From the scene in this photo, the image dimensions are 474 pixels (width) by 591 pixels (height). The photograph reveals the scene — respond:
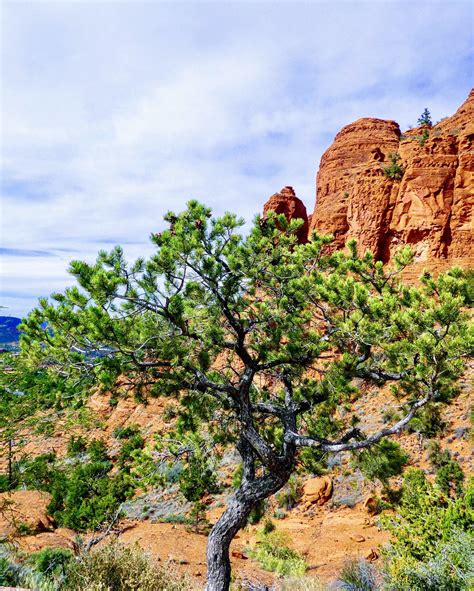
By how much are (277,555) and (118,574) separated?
7.51 m

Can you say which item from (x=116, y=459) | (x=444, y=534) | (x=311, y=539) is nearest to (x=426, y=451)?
(x=311, y=539)

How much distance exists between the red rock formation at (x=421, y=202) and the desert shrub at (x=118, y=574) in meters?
24.6

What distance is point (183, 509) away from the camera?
1992 cm

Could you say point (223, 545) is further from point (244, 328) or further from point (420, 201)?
point (420, 201)

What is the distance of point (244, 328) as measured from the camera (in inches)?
253

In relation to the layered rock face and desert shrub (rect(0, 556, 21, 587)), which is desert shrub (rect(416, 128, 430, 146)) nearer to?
the layered rock face

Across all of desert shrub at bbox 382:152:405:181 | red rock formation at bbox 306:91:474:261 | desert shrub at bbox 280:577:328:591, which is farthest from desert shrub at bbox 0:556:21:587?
desert shrub at bbox 382:152:405:181

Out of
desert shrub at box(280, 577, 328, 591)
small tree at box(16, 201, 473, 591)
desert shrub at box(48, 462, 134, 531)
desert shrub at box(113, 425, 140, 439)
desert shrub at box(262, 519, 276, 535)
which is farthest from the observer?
desert shrub at box(113, 425, 140, 439)

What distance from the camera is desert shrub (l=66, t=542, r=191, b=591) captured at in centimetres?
589

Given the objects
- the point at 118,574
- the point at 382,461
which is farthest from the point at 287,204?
the point at 118,574

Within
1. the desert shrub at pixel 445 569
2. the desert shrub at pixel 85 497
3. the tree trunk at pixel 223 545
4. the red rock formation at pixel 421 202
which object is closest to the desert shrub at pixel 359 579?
the desert shrub at pixel 445 569

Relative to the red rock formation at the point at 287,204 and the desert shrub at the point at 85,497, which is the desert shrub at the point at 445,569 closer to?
the desert shrub at the point at 85,497

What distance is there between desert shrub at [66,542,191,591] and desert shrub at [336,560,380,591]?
3.73m

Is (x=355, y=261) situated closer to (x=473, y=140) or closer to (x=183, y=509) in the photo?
(x=183, y=509)
